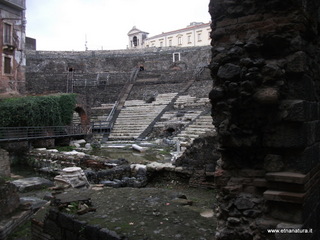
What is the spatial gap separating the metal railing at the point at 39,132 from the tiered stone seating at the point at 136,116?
2.35 metres

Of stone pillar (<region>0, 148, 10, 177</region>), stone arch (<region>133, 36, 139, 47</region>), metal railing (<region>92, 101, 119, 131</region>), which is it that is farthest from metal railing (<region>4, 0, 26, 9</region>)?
stone arch (<region>133, 36, 139, 47</region>)

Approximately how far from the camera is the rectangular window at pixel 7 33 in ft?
76.1

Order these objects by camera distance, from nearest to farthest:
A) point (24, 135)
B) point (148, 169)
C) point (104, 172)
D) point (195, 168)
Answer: point (195, 168)
point (148, 169)
point (104, 172)
point (24, 135)

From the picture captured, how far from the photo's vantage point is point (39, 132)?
17.0 metres

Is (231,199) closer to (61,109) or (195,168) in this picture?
(195,168)

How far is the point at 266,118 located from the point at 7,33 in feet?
82.5

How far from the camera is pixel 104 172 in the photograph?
903 centimetres

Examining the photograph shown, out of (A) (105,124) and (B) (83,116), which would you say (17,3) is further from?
(A) (105,124)

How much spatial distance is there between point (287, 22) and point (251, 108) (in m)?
0.89

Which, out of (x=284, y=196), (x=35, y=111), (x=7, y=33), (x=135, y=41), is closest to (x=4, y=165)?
(x=35, y=111)

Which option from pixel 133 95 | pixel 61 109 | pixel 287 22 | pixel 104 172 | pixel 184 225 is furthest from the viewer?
pixel 133 95

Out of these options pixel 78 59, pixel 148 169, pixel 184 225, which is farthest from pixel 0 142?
pixel 78 59

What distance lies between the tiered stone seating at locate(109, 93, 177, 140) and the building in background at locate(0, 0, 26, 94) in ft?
29.8

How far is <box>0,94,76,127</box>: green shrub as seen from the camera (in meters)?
16.6
